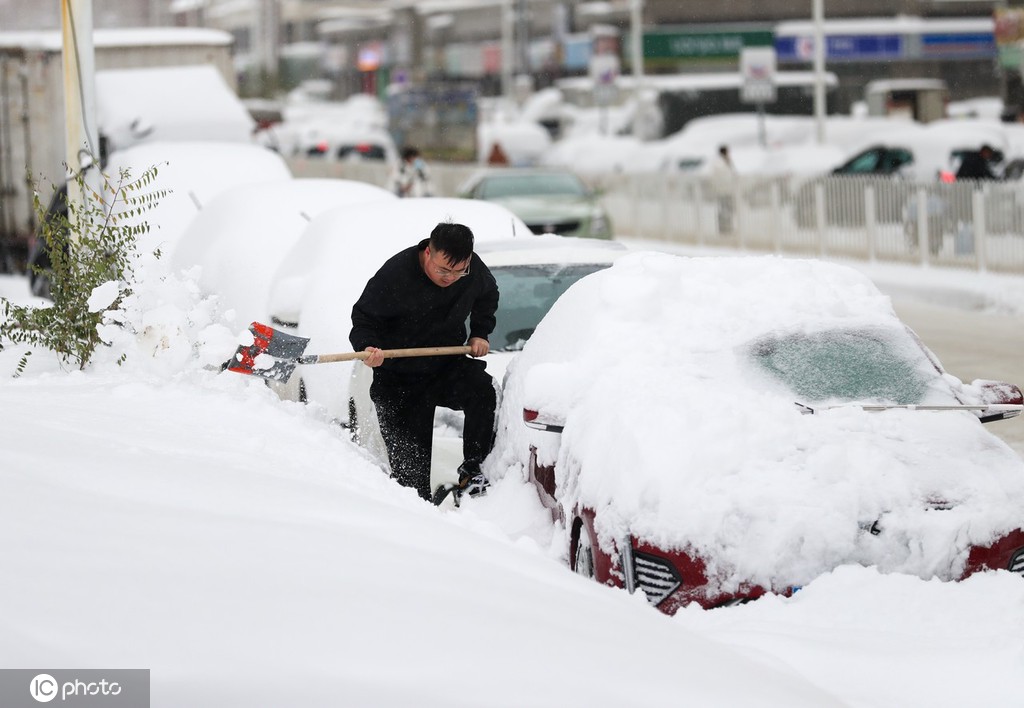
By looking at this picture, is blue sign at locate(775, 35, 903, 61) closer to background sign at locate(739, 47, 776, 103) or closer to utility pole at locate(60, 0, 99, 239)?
background sign at locate(739, 47, 776, 103)

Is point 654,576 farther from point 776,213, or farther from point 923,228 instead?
point 776,213

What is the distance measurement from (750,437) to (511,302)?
289cm

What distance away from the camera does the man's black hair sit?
22.4 ft

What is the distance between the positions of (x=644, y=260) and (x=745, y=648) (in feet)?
8.14

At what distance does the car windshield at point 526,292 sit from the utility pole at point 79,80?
485 cm

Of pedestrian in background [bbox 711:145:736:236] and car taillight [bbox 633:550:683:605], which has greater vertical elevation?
car taillight [bbox 633:550:683:605]

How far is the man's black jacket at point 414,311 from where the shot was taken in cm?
705

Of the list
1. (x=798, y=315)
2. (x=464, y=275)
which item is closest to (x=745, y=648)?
(x=798, y=315)

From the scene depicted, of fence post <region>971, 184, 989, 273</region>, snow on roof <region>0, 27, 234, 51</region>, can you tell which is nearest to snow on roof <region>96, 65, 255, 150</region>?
snow on roof <region>0, 27, 234, 51</region>

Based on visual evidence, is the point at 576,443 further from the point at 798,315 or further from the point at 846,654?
the point at 846,654

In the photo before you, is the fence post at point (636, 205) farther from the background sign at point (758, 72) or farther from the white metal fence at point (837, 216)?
the background sign at point (758, 72)

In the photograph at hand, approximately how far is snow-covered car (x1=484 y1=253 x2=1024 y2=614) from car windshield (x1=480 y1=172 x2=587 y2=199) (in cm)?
1603

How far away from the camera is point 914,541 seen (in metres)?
5.14

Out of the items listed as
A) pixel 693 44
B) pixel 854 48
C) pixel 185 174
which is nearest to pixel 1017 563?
pixel 185 174
